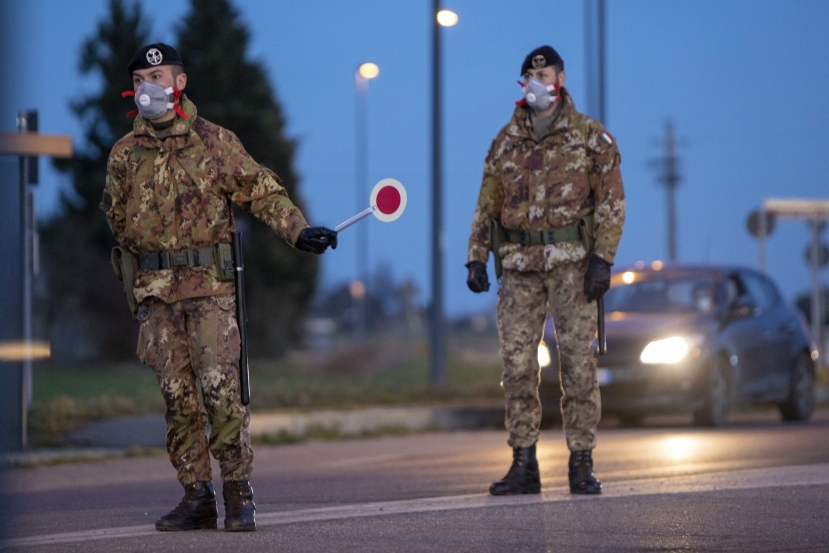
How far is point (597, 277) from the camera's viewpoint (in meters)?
6.30

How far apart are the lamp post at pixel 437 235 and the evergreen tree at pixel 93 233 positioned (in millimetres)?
17174

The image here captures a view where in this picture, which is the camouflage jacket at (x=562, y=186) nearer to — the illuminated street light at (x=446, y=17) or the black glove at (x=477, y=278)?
the black glove at (x=477, y=278)

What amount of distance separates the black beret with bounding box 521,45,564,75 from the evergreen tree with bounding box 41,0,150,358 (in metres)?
26.1

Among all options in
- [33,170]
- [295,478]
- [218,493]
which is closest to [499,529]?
[218,493]

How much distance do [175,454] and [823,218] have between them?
67.4ft

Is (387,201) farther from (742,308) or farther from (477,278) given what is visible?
(742,308)

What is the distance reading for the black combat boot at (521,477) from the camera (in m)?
6.34

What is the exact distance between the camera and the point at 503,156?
6.64m

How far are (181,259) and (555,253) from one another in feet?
6.48

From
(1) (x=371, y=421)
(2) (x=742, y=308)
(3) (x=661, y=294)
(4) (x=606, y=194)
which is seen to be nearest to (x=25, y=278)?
(1) (x=371, y=421)

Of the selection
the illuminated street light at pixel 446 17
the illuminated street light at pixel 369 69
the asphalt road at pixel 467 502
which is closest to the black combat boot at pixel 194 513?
the asphalt road at pixel 467 502

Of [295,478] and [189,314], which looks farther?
[295,478]

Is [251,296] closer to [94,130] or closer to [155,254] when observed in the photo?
[94,130]

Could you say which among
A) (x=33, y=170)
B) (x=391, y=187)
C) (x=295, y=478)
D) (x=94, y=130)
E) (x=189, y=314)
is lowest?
(x=295, y=478)
